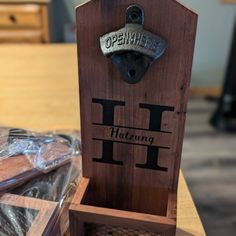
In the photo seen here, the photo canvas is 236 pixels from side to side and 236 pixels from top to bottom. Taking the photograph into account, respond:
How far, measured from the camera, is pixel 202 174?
7.00ft

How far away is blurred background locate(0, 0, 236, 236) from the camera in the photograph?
6.43ft

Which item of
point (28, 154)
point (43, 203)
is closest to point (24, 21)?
point (28, 154)

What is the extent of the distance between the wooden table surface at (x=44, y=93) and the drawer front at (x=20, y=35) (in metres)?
1.24

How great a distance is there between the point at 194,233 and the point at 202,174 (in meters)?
1.62

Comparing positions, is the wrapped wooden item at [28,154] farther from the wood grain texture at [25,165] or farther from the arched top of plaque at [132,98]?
the arched top of plaque at [132,98]

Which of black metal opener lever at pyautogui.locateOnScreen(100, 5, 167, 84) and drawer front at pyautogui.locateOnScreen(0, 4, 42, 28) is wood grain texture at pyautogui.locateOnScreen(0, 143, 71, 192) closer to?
black metal opener lever at pyautogui.locateOnScreen(100, 5, 167, 84)

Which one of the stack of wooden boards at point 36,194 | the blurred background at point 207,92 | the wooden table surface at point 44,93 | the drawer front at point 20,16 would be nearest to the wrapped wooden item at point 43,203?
the stack of wooden boards at point 36,194

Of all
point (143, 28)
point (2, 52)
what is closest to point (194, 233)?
point (143, 28)

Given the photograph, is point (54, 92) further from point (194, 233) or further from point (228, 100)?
point (228, 100)

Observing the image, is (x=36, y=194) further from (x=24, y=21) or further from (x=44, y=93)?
(x=24, y=21)

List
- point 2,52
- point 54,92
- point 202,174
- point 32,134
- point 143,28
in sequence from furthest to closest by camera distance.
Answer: point 202,174 < point 2,52 < point 54,92 < point 32,134 < point 143,28

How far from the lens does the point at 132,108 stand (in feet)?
1.59

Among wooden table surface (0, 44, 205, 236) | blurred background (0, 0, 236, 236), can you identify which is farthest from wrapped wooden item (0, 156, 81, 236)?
blurred background (0, 0, 236, 236)

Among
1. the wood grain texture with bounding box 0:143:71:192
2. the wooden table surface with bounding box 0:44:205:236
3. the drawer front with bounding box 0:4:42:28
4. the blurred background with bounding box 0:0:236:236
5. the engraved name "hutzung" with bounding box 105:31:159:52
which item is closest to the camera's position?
the engraved name "hutzung" with bounding box 105:31:159:52
